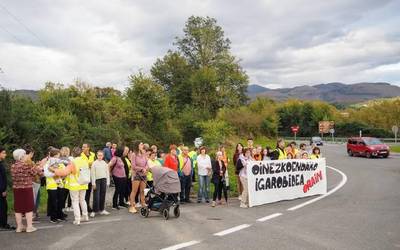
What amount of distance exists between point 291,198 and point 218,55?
52.6 meters

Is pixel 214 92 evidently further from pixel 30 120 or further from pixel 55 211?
pixel 55 211

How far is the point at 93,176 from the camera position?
40.3 ft

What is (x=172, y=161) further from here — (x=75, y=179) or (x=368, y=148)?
(x=368, y=148)

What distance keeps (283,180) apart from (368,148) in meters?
27.6

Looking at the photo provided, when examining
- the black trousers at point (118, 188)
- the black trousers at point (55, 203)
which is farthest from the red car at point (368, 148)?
the black trousers at point (55, 203)

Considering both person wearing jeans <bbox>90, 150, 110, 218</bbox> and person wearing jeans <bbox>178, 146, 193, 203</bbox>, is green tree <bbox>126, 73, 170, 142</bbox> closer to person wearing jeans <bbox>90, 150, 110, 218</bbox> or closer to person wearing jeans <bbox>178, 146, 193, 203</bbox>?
person wearing jeans <bbox>178, 146, 193, 203</bbox>

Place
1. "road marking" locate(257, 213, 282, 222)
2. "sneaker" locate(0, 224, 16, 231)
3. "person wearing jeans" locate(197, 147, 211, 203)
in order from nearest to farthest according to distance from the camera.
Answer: "sneaker" locate(0, 224, 16, 231) → "road marking" locate(257, 213, 282, 222) → "person wearing jeans" locate(197, 147, 211, 203)

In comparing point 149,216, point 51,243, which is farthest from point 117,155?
point 51,243

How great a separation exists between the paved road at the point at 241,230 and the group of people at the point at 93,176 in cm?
57

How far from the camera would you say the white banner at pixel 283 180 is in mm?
14312

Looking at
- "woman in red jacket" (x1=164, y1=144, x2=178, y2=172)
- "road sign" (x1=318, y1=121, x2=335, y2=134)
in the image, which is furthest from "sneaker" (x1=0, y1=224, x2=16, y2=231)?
"road sign" (x1=318, y1=121, x2=335, y2=134)

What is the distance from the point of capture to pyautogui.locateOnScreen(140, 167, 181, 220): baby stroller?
454 inches

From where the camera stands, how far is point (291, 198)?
1552 cm

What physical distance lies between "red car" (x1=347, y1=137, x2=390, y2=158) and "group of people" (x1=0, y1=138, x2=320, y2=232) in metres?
25.0
